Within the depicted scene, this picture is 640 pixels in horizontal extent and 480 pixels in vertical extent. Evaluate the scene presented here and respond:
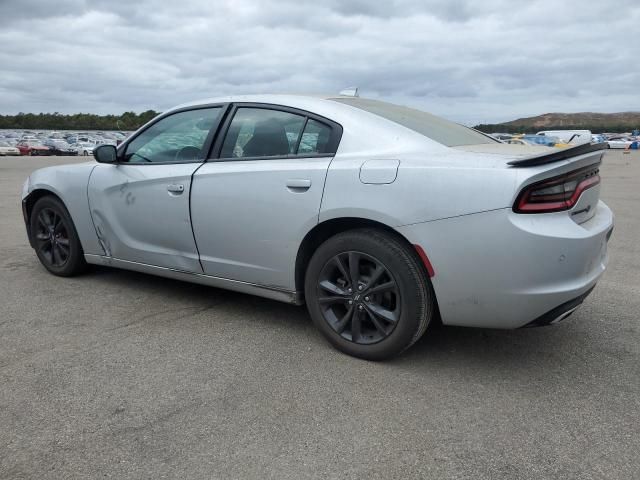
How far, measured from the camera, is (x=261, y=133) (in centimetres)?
353

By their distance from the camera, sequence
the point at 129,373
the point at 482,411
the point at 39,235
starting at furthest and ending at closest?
the point at 39,235 < the point at 129,373 < the point at 482,411

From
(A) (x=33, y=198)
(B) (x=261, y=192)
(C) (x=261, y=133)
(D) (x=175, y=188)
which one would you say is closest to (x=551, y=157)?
(B) (x=261, y=192)

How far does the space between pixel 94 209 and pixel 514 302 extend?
320 centimetres

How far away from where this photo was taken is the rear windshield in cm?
326

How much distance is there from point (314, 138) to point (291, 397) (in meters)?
1.49

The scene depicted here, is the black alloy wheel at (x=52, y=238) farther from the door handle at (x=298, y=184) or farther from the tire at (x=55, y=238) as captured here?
the door handle at (x=298, y=184)

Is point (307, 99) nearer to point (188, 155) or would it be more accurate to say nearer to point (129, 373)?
point (188, 155)

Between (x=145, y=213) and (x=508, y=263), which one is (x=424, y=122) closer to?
(x=508, y=263)

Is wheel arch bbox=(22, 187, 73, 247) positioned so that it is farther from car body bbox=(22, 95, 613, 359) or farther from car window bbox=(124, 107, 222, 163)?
car window bbox=(124, 107, 222, 163)

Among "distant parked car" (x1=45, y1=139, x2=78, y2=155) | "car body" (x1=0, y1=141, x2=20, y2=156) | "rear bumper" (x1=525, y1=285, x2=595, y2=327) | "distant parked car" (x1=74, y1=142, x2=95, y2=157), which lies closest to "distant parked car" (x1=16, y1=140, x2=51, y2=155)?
"distant parked car" (x1=45, y1=139, x2=78, y2=155)

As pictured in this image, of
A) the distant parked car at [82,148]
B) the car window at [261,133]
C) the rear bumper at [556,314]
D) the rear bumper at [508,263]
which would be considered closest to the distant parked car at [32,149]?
the distant parked car at [82,148]

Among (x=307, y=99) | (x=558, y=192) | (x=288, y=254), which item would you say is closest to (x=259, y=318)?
(x=288, y=254)

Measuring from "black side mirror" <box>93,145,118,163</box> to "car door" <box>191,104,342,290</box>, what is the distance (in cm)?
93

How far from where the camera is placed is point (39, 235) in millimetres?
4871
